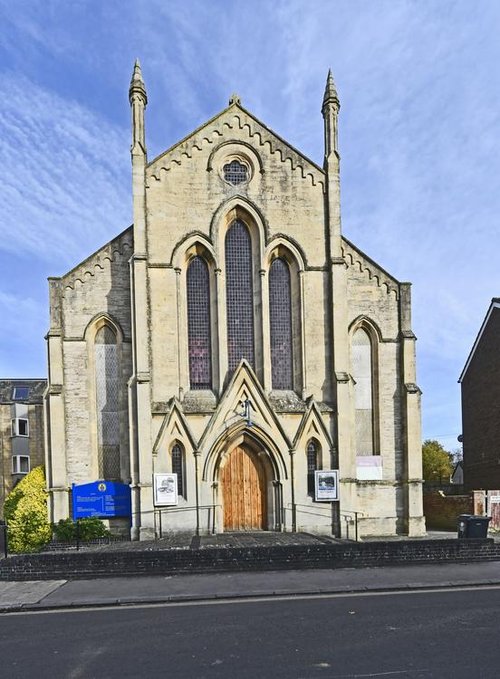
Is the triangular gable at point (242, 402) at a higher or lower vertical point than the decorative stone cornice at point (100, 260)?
lower

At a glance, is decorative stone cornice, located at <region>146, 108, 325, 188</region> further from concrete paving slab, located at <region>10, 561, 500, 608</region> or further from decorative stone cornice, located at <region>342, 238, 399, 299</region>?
concrete paving slab, located at <region>10, 561, 500, 608</region>

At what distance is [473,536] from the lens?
53.9ft

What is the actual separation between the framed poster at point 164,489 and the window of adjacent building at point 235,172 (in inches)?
462

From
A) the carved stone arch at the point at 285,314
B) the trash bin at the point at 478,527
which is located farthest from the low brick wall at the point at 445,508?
the carved stone arch at the point at 285,314

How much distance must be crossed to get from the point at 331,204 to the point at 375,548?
13.3 metres

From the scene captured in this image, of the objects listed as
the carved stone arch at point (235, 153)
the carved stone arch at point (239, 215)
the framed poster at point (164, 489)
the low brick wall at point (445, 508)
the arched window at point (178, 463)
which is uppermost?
the carved stone arch at point (235, 153)

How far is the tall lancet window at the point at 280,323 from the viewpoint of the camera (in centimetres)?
2192

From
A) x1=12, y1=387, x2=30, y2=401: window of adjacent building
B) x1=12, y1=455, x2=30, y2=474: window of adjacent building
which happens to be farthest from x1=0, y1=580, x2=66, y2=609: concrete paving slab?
x1=12, y1=387, x2=30, y2=401: window of adjacent building

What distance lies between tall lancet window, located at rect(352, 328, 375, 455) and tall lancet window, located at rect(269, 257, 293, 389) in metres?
2.95

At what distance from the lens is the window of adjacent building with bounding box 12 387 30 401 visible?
3389 centimetres

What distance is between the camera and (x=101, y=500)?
20672 mm

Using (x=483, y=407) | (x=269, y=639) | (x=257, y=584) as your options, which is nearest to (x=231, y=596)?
(x=257, y=584)

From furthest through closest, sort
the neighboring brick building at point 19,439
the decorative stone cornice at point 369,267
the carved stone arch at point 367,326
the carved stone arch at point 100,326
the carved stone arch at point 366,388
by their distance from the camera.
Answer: the neighboring brick building at point 19,439 → the decorative stone cornice at point 369,267 → the carved stone arch at point 367,326 → the carved stone arch at point 366,388 → the carved stone arch at point 100,326

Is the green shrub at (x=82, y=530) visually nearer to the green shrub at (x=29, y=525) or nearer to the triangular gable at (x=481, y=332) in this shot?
the green shrub at (x=29, y=525)
